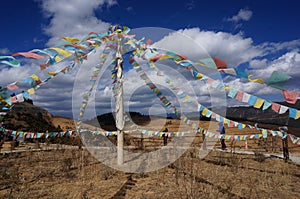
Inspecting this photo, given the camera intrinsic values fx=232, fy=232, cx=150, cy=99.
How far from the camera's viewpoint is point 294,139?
6164 millimetres

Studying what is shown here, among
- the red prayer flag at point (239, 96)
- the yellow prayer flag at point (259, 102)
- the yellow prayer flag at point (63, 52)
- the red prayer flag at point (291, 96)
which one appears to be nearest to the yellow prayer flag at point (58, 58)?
the yellow prayer flag at point (63, 52)

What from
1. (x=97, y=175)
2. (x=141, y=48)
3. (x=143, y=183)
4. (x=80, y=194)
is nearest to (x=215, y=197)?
(x=143, y=183)

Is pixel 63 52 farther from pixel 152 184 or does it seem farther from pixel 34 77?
pixel 152 184

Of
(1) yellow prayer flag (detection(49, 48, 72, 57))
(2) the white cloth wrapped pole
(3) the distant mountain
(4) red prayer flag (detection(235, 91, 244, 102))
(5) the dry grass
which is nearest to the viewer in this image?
(4) red prayer flag (detection(235, 91, 244, 102))

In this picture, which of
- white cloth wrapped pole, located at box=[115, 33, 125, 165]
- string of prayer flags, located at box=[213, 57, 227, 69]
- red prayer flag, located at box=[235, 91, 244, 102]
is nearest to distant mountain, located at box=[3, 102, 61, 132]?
white cloth wrapped pole, located at box=[115, 33, 125, 165]

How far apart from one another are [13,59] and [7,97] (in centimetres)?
88

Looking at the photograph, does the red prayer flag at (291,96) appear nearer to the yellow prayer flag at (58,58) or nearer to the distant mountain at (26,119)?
the yellow prayer flag at (58,58)

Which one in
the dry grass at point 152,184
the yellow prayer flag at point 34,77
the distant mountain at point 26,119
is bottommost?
the dry grass at point 152,184

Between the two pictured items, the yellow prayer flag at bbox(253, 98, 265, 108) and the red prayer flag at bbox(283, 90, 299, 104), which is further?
the yellow prayer flag at bbox(253, 98, 265, 108)

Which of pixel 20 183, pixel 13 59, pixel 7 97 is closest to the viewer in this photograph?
pixel 13 59

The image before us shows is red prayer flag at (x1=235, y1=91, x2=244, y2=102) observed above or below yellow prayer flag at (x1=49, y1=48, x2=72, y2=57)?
below

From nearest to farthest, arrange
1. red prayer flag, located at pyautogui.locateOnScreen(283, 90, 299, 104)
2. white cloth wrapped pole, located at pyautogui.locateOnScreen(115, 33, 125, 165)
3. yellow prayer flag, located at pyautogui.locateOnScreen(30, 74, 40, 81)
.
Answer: red prayer flag, located at pyautogui.locateOnScreen(283, 90, 299, 104)
yellow prayer flag, located at pyautogui.locateOnScreen(30, 74, 40, 81)
white cloth wrapped pole, located at pyautogui.locateOnScreen(115, 33, 125, 165)

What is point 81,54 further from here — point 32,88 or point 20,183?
point 20,183

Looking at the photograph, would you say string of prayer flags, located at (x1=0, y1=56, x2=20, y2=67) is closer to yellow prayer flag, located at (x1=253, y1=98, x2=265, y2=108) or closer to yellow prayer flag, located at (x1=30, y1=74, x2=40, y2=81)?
yellow prayer flag, located at (x1=30, y1=74, x2=40, y2=81)
